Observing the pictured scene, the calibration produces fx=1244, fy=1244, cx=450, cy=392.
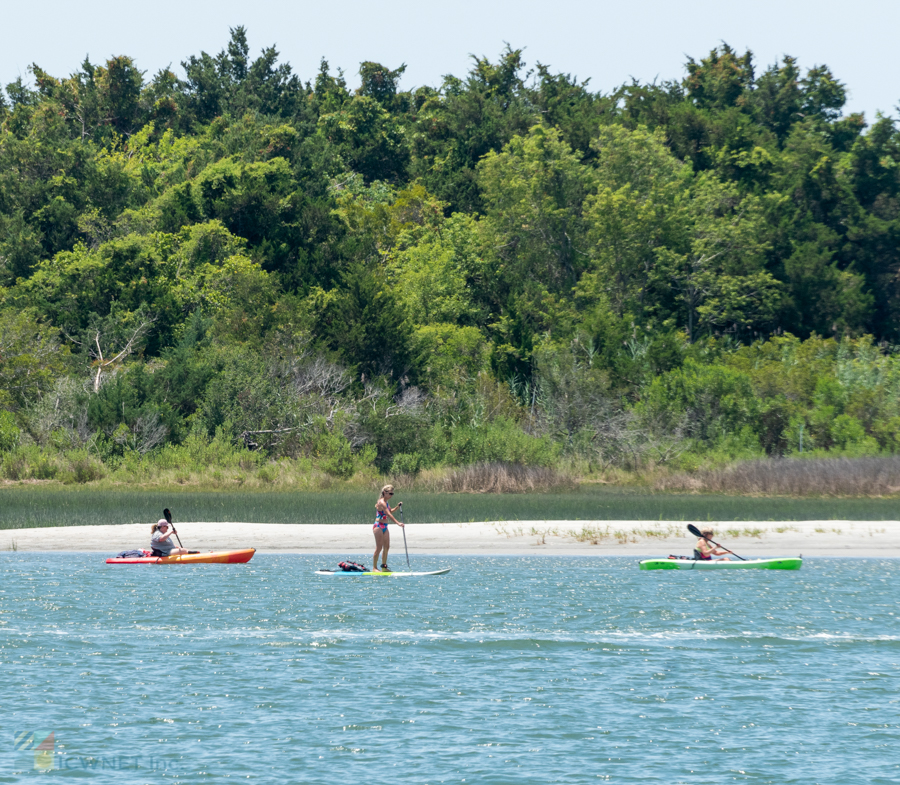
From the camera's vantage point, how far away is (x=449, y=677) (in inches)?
795

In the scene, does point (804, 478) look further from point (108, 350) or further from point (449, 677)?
point (108, 350)

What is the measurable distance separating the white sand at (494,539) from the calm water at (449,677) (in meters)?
3.47

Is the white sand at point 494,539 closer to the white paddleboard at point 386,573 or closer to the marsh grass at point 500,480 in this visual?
the white paddleboard at point 386,573

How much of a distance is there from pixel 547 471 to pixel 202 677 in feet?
112

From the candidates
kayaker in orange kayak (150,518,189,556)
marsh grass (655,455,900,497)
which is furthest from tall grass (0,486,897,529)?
kayaker in orange kayak (150,518,189,556)

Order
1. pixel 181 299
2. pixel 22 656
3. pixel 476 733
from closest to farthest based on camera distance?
pixel 476 733 → pixel 22 656 → pixel 181 299

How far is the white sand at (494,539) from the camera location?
35.4 metres

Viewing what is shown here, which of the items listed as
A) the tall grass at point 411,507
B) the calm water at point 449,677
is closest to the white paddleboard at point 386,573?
the calm water at point 449,677

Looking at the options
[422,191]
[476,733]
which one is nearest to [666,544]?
[476,733]

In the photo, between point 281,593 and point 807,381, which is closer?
point 281,593

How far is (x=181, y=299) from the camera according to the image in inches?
2719

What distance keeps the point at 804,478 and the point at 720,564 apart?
2025cm

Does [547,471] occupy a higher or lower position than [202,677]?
higher

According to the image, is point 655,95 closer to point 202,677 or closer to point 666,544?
point 666,544
